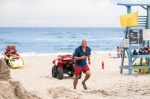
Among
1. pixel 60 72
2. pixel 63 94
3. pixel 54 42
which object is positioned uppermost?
pixel 63 94

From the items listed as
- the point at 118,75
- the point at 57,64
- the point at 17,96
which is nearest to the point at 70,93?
the point at 17,96

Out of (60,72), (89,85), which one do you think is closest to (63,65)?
(60,72)

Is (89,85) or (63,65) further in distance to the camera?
(63,65)

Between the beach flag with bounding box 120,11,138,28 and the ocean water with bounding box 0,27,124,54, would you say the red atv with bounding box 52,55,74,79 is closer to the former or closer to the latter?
the beach flag with bounding box 120,11,138,28

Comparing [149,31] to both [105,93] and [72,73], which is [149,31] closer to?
[72,73]

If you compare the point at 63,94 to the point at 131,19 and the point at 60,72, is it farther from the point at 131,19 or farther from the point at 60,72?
the point at 131,19

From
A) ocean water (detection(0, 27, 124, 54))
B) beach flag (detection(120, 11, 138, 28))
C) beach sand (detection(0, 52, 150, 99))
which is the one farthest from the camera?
ocean water (detection(0, 27, 124, 54))

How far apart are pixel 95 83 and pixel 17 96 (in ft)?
20.2

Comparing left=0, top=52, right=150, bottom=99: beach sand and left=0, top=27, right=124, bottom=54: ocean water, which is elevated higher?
left=0, top=52, right=150, bottom=99: beach sand

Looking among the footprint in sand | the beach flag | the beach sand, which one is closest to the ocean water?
the beach sand

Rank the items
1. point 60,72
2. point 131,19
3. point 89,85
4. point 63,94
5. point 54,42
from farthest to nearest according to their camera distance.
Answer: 1. point 54,42
2. point 131,19
3. point 60,72
4. point 89,85
5. point 63,94

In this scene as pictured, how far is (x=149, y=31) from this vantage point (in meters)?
16.2

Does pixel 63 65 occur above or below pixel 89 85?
above

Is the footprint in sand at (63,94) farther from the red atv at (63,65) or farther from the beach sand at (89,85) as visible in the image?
the red atv at (63,65)
